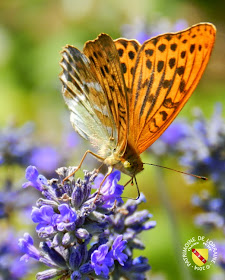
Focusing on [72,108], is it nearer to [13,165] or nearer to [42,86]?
[13,165]

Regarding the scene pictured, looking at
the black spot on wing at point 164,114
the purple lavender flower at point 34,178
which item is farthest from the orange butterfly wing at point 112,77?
the purple lavender flower at point 34,178

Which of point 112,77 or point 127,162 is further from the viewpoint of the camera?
point 112,77

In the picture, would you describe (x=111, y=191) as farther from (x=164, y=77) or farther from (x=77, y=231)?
(x=164, y=77)

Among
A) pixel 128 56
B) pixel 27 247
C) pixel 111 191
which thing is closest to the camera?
pixel 27 247

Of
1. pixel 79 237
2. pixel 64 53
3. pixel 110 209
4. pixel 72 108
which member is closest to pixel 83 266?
pixel 79 237

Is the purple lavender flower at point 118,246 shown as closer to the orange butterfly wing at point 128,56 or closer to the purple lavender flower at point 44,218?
the purple lavender flower at point 44,218

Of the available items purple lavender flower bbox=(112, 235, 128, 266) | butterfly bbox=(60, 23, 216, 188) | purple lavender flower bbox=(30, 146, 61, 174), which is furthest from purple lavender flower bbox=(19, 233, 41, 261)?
purple lavender flower bbox=(30, 146, 61, 174)

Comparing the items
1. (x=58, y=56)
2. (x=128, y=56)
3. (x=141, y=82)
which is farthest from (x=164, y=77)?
(x=58, y=56)
